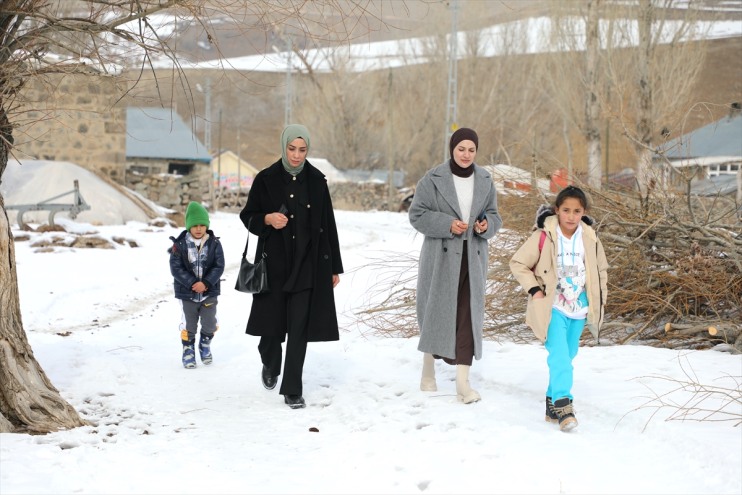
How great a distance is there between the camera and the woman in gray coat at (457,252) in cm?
574

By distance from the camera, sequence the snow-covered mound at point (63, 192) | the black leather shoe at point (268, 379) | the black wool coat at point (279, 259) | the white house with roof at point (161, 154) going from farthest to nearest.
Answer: the white house with roof at point (161, 154) → the snow-covered mound at point (63, 192) → the black leather shoe at point (268, 379) → the black wool coat at point (279, 259)

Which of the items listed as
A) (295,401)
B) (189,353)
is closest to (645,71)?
(189,353)

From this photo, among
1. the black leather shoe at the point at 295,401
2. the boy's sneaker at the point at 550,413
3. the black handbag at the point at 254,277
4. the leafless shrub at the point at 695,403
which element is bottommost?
the black leather shoe at the point at 295,401

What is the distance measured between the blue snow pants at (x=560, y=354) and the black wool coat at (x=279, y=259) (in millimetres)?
1479

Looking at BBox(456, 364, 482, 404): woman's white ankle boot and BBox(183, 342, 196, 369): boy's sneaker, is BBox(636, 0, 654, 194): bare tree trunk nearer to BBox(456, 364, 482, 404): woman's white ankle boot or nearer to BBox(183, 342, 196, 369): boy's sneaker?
BBox(183, 342, 196, 369): boy's sneaker

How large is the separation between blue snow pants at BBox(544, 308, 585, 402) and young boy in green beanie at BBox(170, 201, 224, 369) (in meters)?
3.11

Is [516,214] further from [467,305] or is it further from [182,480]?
[182,480]

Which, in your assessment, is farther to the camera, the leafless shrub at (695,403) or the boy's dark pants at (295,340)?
the boy's dark pants at (295,340)

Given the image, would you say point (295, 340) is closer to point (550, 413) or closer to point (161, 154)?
point (550, 413)

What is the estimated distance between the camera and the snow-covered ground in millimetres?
4334

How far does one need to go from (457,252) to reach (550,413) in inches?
45.5

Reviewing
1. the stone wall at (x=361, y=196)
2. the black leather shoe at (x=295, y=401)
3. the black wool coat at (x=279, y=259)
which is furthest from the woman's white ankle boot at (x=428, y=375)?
the stone wall at (x=361, y=196)

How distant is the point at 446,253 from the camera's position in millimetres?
5801

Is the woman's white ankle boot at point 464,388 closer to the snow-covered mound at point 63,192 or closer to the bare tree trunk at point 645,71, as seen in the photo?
the snow-covered mound at point 63,192
